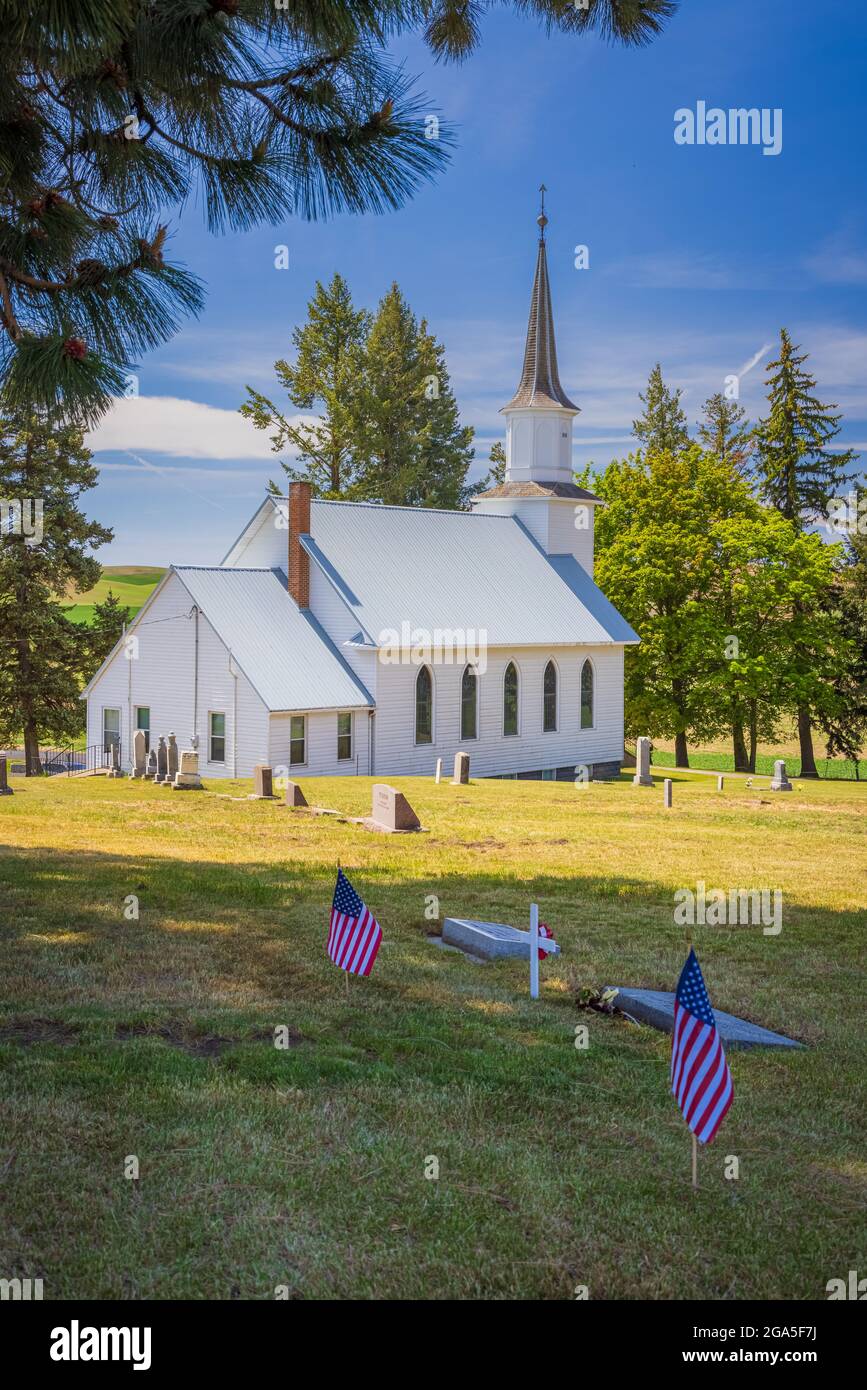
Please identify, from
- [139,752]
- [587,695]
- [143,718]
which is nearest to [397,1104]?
[139,752]

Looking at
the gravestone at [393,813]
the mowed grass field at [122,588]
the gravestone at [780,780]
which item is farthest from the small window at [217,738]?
the mowed grass field at [122,588]

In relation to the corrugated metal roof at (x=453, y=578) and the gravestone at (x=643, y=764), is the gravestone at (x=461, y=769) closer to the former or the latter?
the gravestone at (x=643, y=764)

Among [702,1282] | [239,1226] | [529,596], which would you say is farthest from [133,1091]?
[529,596]

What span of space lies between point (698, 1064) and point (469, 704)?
32.1 meters

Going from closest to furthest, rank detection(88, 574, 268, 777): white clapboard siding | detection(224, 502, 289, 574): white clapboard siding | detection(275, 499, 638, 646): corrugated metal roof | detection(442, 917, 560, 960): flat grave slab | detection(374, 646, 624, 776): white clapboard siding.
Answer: detection(442, 917, 560, 960): flat grave slab
detection(88, 574, 268, 777): white clapboard siding
detection(374, 646, 624, 776): white clapboard siding
detection(275, 499, 638, 646): corrugated metal roof
detection(224, 502, 289, 574): white clapboard siding

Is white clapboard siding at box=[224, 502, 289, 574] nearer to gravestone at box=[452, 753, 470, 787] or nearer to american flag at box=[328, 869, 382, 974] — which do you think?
gravestone at box=[452, 753, 470, 787]

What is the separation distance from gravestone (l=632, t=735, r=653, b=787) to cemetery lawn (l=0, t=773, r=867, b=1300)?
18.2m

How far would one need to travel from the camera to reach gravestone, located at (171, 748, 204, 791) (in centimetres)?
2848

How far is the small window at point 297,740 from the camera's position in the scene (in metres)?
33.2

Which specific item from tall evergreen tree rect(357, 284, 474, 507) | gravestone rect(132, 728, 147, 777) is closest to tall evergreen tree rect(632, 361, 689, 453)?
tall evergreen tree rect(357, 284, 474, 507)

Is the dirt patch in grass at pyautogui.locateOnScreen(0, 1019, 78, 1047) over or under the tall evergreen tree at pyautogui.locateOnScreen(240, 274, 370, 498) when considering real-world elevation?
under

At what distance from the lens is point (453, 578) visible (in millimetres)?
40125

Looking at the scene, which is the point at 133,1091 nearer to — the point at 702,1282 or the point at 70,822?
the point at 702,1282
